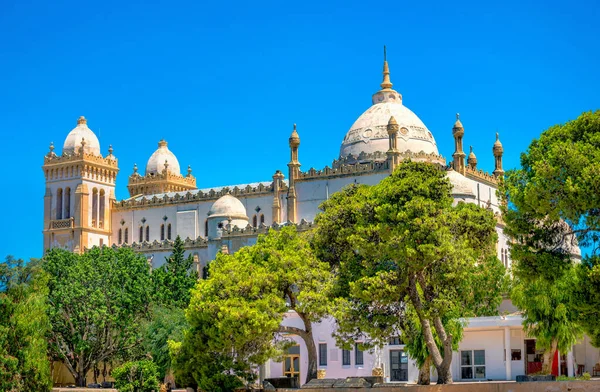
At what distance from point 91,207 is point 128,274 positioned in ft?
95.5

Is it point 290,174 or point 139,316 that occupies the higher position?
point 290,174

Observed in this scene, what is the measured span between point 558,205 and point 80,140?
2590 inches

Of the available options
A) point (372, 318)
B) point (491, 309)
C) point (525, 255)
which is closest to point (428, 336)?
point (372, 318)

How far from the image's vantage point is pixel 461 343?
46.3 metres

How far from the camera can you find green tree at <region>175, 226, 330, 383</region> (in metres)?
41.9

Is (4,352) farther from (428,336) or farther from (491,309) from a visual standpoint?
(491,309)

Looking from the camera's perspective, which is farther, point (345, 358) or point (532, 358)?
point (345, 358)

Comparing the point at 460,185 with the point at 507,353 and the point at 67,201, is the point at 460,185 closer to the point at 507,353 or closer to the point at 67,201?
the point at 507,353

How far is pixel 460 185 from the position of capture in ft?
222

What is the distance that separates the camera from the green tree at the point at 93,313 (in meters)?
59.6

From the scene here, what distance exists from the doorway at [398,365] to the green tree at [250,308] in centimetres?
598

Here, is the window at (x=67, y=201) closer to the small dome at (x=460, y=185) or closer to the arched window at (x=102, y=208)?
the arched window at (x=102, y=208)

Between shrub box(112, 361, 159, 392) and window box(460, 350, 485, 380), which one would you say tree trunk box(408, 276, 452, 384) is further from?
shrub box(112, 361, 159, 392)

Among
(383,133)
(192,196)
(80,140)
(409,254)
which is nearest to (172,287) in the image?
(383,133)
